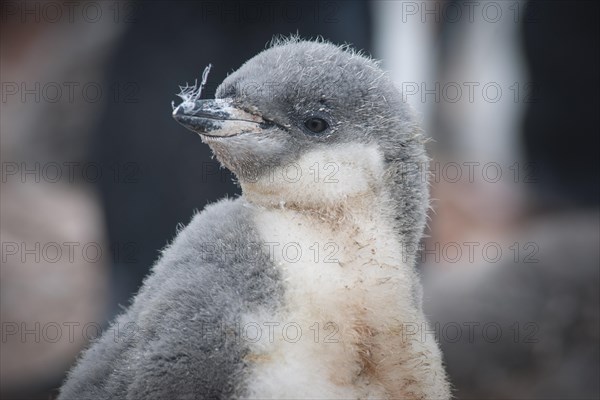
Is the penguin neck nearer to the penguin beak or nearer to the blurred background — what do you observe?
the penguin beak

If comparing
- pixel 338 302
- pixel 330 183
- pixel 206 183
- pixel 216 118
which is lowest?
pixel 338 302

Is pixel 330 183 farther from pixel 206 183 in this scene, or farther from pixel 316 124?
pixel 206 183

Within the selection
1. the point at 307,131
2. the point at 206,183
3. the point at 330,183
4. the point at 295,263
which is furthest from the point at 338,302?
the point at 206,183

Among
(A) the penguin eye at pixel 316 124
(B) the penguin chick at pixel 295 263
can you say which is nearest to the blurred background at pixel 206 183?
(B) the penguin chick at pixel 295 263

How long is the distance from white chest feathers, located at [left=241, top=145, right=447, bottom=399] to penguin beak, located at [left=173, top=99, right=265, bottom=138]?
0.47ft

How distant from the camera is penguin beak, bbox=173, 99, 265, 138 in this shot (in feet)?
6.20

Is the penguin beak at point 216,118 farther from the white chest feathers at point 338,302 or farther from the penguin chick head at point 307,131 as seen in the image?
the white chest feathers at point 338,302

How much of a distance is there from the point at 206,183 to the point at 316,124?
301 centimetres

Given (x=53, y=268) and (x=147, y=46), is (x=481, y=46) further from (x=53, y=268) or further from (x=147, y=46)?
(x=53, y=268)

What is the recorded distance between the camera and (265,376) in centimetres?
170

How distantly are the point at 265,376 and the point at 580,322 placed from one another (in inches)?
114

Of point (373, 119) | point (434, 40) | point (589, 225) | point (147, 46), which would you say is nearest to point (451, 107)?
point (434, 40)

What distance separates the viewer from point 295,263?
1792 millimetres

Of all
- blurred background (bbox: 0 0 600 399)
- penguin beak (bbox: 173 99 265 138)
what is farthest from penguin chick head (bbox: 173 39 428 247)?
blurred background (bbox: 0 0 600 399)
